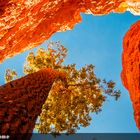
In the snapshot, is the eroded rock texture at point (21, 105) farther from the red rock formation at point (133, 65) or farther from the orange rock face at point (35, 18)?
the red rock formation at point (133, 65)

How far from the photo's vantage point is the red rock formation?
1517cm

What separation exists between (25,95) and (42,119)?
13425mm

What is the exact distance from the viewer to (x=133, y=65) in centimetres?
1617

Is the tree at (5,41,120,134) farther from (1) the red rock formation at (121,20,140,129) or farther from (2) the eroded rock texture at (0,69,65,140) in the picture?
(2) the eroded rock texture at (0,69,65,140)

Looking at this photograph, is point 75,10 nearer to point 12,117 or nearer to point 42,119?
point 42,119

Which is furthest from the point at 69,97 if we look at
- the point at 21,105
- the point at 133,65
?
the point at 21,105

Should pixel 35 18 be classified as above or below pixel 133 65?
above

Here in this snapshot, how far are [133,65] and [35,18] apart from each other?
6497 mm

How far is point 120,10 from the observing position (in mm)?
21297

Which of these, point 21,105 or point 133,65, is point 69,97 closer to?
point 133,65

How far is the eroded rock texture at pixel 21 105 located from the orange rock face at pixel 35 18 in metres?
3.23

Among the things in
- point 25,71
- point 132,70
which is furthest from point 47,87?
point 25,71

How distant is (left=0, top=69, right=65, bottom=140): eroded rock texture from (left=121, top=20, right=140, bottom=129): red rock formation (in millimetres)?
7383

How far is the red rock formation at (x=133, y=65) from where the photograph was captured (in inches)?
597
